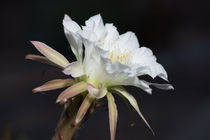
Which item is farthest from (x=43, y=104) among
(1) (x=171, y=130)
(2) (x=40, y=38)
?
(1) (x=171, y=130)

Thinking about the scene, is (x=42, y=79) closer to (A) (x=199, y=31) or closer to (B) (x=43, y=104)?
(B) (x=43, y=104)

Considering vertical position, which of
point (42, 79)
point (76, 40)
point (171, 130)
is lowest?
point (171, 130)

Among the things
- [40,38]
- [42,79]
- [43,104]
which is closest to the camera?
[43,104]

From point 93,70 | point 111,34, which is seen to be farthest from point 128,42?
point 93,70

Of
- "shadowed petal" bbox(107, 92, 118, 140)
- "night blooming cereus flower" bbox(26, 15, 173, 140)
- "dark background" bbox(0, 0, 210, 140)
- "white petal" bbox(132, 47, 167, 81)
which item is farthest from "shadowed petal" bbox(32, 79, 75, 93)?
"dark background" bbox(0, 0, 210, 140)

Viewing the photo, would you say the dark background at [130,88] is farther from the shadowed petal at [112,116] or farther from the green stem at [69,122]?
the shadowed petal at [112,116]

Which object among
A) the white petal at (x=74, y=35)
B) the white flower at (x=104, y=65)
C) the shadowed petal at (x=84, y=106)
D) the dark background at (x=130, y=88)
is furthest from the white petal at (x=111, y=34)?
the dark background at (x=130, y=88)

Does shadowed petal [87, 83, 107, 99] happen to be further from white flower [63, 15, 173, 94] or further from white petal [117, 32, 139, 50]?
white petal [117, 32, 139, 50]
